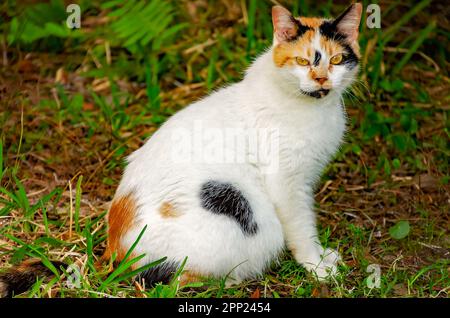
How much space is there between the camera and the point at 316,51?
345cm

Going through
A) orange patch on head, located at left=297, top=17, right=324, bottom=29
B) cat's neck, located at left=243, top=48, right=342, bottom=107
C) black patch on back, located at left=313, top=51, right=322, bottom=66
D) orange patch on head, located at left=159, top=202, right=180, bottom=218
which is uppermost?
orange patch on head, located at left=297, top=17, right=324, bottom=29

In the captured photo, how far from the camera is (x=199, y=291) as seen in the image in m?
3.38

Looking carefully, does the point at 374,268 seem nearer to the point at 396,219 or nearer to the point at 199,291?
the point at 396,219

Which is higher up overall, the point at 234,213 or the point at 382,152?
the point at 234,213

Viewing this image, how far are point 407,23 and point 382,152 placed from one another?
1.67m

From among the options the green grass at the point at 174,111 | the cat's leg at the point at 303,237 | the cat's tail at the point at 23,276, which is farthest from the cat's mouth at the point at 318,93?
the cat's tail at the point at 23,276

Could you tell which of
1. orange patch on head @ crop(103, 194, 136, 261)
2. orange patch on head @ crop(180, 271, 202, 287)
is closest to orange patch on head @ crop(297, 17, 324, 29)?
orange patch on head @ crop(103, 194, 136, 261)

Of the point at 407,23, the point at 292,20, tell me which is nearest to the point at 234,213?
the point at 292,20

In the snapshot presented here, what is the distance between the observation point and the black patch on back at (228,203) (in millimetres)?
3336

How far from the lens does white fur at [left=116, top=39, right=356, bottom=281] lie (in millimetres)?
3285

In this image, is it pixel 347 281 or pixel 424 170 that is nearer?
pixel 347 281

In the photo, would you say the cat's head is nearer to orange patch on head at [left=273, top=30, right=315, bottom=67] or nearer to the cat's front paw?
orange patch on head at [left=273, top=30, right=315, bottom=67]

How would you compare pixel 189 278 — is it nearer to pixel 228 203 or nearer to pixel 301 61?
pixel 228 203

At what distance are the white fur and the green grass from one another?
5.7 inches
